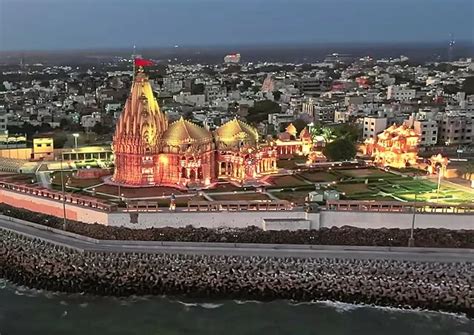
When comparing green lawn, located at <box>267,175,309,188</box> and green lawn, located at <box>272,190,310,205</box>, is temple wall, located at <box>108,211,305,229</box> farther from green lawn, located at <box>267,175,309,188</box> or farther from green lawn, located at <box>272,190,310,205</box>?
green lawn, located at <box>267,175,309,188</box>

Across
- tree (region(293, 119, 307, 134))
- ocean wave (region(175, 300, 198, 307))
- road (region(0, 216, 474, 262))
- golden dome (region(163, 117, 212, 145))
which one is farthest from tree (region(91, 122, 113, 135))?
ocean wave (region(175, 300, 198, 307))

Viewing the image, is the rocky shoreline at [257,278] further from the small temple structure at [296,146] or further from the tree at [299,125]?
the tree at [299,125]

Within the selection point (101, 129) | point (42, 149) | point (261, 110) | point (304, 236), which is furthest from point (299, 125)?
point (304, 236)

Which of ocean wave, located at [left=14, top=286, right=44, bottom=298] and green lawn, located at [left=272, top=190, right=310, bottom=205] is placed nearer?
ocean wave, located at [left=14, top=286, right=44, bottom=298]

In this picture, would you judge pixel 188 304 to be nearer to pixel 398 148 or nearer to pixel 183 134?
pixel 183 134

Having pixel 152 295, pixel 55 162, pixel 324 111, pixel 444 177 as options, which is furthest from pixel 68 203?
pixel 324 111

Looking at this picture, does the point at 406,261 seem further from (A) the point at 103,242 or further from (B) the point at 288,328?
(A) the point at 103,242

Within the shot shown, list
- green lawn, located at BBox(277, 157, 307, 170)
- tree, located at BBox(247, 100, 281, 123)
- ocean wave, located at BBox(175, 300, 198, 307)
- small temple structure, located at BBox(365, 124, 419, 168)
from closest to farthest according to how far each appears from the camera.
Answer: ocean wave, located at BBox(175, 300, 198, 307) → small temple structure, located at BBox(365, 124, 419, 168) → green lawn, located at BBox(277, 157, 307, 170) → tree, located at BBox(247, 100, 281, 123)
